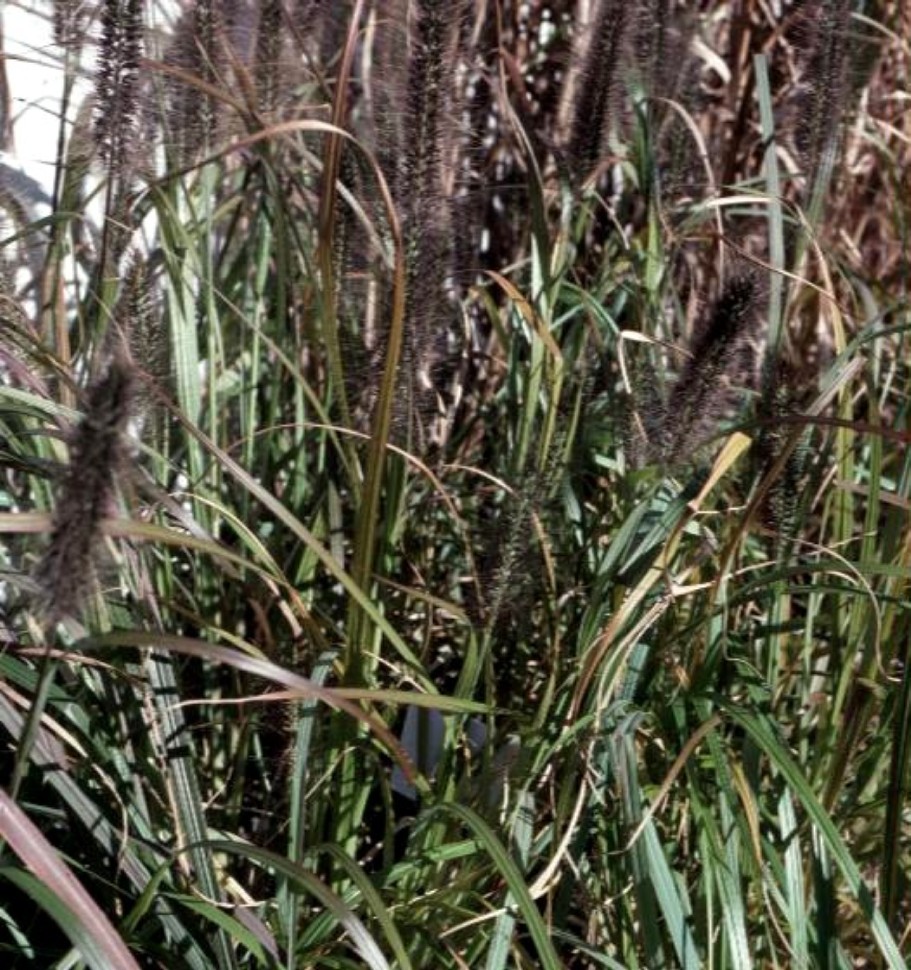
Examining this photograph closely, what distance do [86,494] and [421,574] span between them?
1198 millimetres

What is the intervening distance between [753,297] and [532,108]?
1.55m

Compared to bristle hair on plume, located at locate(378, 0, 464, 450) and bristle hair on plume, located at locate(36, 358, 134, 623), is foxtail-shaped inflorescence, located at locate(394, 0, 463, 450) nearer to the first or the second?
bristle hair on plume, located at locate(378, 0, 464, 450)

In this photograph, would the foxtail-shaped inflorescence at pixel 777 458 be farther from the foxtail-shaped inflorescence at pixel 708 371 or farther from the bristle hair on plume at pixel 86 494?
the bristle hair on plume at pixel 86 494

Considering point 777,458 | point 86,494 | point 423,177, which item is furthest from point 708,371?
point 86,494

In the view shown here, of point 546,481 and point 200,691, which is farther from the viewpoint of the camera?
point 200,691

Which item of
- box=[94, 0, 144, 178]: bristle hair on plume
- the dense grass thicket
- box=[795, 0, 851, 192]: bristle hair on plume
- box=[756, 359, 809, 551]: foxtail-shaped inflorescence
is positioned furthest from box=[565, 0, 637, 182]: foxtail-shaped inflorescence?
box=[94, 0, 144, 178]: bristle hair on plume

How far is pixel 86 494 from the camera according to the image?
112cm

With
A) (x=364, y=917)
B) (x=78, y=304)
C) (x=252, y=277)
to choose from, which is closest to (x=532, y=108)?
(x=252, y=277)

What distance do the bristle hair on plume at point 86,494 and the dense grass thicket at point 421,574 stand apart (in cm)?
13

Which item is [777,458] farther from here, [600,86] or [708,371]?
[600,86]

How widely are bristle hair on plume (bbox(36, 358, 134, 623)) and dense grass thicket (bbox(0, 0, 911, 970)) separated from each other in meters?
0.13

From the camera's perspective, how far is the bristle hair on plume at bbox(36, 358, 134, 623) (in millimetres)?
1109

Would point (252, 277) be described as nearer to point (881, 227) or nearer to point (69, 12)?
point (69, 12)

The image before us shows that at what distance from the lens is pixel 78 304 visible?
6.59 ft
